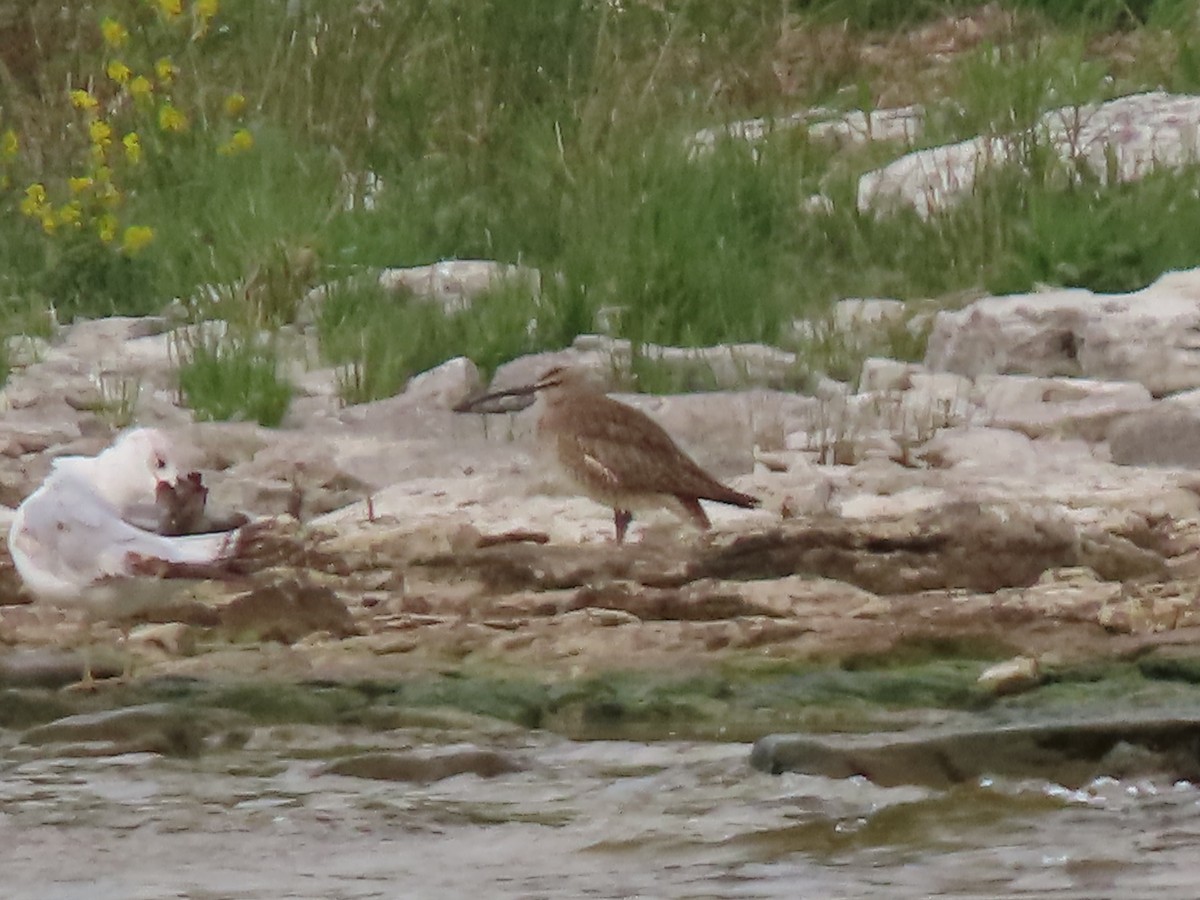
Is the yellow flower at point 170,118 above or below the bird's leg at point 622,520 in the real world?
above

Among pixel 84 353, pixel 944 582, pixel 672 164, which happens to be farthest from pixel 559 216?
pixel 944 582

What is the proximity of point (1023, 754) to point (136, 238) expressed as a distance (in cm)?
556

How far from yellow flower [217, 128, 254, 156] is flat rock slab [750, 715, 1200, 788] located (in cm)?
586

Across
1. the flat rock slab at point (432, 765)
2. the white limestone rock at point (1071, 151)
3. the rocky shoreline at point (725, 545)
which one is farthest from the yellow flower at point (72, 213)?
the flat rock slab at point (432, 765)

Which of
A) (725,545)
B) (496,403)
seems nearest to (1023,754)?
(725,545)

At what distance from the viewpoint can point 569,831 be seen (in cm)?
486

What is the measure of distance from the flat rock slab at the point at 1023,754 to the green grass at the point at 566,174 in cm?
363

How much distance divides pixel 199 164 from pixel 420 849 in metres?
6.24

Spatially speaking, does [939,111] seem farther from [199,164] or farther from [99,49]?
[99,49]

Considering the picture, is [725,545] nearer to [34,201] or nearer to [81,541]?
[81,541]

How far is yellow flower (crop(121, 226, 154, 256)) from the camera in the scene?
9734 millimetres

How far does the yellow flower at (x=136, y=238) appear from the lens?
973 centimetres

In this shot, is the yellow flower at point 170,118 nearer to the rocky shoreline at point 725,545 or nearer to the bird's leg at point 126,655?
the rocky shoreline at point 725,545

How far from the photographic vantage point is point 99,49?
1209 cm
